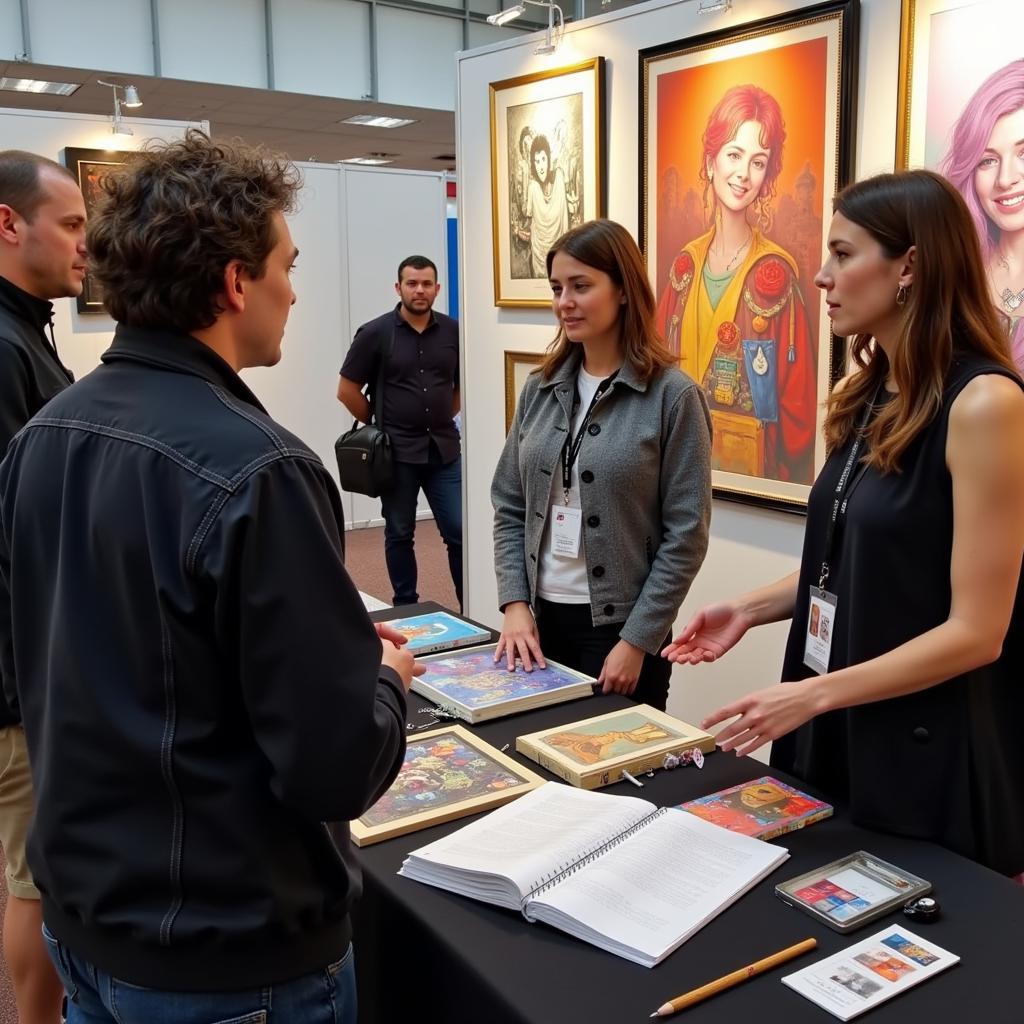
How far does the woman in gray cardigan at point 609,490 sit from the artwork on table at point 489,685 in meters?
0.07

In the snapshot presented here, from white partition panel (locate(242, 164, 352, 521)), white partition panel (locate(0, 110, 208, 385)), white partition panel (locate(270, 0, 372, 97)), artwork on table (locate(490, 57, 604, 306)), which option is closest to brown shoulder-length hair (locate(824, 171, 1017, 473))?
artwork on table (locate(490, 57, 604, 306))

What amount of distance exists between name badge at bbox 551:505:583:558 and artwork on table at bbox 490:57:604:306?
172 centimetres

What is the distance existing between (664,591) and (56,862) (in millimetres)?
1430

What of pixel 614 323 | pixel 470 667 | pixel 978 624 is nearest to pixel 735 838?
pixel 978 624

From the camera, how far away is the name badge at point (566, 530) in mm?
2244

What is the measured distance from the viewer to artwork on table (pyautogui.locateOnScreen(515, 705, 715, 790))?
1589 mm

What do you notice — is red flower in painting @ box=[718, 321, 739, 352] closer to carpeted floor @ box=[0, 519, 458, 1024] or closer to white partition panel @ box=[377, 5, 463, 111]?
carpeted floor @ box=[0, 519, 458, 1024]

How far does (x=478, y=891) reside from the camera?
1281 millimetres

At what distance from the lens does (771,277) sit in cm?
312

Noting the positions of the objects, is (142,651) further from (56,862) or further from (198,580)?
(56,862)

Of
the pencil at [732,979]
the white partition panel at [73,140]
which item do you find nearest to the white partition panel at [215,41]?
the white partition panel at [73,140]

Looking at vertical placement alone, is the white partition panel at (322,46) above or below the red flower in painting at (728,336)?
above

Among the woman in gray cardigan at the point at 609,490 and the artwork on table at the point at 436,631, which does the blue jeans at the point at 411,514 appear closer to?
the artwork on table at the point at 436,631

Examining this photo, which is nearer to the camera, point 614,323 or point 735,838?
point 735,838
